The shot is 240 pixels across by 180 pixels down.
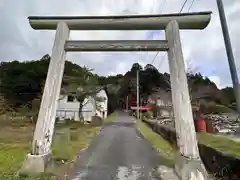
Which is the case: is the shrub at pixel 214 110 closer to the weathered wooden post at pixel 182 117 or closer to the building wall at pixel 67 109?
the building wall at pixel 67 109

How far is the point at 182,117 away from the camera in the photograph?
17.8 feet

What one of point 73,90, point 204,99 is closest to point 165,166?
point 73,90

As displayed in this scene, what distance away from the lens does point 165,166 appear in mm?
6445

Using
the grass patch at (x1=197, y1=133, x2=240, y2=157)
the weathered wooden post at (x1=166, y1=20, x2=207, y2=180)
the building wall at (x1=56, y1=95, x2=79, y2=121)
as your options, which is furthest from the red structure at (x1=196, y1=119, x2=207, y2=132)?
the building wall at (x1=56, y1=95, x2=79, y2=121)

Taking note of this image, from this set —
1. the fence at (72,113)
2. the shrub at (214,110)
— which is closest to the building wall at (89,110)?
the fence at (72,113)

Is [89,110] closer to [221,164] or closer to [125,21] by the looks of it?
[125,21]

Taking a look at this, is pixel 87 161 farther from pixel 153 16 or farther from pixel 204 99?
pixel 204 99

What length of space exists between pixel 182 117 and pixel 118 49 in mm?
2853

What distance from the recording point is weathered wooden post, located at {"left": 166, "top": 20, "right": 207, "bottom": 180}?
191 inches

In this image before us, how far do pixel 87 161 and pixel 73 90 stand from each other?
16707mm

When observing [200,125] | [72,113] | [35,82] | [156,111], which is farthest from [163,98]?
[200,125]

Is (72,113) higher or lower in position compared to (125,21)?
lower

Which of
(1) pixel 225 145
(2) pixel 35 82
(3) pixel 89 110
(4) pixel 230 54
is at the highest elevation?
(2) pixel 35 82

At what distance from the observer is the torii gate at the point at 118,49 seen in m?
5.34
